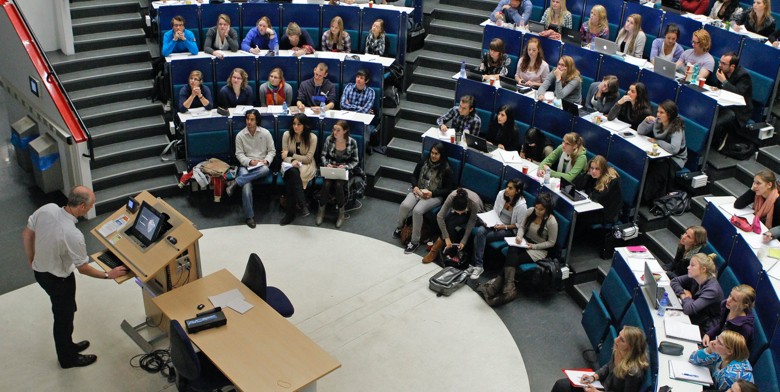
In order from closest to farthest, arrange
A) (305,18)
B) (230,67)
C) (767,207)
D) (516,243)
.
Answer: (767,207) < (516,243) < (230,67) < (305,18)

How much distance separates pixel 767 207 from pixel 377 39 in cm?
564

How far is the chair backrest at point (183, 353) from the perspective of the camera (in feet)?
20.7

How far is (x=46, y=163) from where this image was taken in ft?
33.2

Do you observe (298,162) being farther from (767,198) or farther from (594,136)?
(767,198)

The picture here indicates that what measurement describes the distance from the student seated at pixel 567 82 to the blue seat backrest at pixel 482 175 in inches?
49.7

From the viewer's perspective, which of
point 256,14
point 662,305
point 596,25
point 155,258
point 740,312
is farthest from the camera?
point 256,14

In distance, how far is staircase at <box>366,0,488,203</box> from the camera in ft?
35.6

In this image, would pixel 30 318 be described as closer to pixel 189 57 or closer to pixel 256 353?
pixel 256 353

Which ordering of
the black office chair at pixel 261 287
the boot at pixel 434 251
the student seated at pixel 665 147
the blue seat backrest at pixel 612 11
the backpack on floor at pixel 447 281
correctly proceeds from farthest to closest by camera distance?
the blue seat backrest at pixel 612 11
the boot at pixel 434 251
the student seated at pixel 665 147
the backpack on floor at pixel 447 281
the black office chair at pixel 261 287

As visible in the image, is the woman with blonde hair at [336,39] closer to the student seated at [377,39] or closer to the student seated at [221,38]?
the student seated at [377,39]

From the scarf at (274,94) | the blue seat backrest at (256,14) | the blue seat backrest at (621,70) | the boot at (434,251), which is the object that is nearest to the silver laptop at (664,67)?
the blue seat backrest at (621,70)

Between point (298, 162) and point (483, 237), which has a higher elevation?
point (298, 162)

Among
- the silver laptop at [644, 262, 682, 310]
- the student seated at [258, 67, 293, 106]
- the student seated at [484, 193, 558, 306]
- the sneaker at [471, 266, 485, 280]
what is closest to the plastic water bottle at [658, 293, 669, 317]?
the silver laptop at [644, 262, 682, 310]

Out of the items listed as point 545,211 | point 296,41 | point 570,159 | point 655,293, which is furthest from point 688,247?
point 296,41
